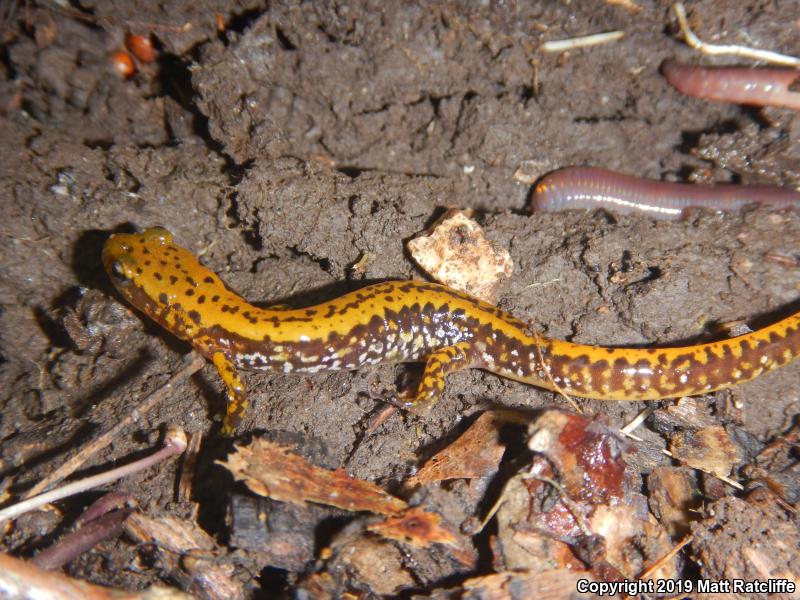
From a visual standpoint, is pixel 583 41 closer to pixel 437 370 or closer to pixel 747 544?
pixel 437 370

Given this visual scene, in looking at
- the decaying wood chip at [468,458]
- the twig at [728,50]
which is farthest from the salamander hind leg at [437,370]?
the twig at [728,50]

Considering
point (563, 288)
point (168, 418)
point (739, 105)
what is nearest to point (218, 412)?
point (168, 418)

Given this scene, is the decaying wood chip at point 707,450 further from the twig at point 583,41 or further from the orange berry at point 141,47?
the orange berry at point 141,47

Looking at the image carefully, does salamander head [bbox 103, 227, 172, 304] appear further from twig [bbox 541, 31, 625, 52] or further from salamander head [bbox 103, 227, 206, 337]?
twig [bbox 541, 31, 625, 52]

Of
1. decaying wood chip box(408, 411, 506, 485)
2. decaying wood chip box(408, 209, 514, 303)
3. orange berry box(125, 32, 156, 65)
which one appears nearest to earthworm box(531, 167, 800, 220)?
decaying wood chip box(408, 209, 514, 303)

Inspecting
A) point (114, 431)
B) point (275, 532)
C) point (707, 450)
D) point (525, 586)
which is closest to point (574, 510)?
point (525, 586)
